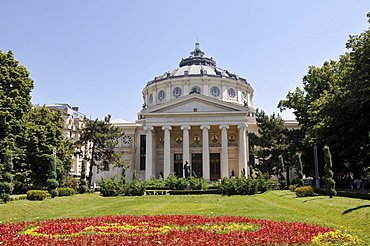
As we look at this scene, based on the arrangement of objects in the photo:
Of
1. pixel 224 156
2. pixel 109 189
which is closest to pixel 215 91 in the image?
pixel 224 156

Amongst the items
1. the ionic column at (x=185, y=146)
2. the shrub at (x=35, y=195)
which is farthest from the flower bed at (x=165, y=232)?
the ionic column at (x=185, y=146)

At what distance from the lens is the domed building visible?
2288 inches

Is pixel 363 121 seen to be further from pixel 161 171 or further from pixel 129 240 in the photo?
pixel 161 171

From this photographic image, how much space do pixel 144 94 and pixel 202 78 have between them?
1698 centimetres

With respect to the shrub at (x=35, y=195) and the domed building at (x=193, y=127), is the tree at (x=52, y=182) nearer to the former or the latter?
the shrub at (x=35, y=195)

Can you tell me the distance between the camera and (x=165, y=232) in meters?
12.8

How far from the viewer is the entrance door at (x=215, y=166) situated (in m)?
63.2

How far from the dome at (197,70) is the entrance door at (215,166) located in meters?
18.9

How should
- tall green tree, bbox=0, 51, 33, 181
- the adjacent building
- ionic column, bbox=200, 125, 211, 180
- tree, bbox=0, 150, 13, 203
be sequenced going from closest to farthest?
tree, bbox=0, 150, 13, 203 < tall green tree, bbox=0, 51, 33, 181 < ionic column, bbox=200, 125, 211, 180 < the adjacent building

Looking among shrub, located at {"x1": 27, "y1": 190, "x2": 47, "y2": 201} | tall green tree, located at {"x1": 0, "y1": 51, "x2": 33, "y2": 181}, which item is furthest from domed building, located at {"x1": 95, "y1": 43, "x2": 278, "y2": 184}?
shrub, located at {"x1": 27, "y1": 190, "x2": 47, "y2": 201}

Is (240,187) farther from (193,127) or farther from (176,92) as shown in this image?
(176,92)

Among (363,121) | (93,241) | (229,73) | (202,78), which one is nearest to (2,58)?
(93,241)

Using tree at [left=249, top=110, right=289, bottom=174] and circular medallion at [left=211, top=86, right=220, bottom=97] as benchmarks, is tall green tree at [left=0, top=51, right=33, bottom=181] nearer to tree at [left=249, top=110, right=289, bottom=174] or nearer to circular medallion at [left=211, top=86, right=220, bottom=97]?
tree at [left=249, top=110, right=289, bottom=174]

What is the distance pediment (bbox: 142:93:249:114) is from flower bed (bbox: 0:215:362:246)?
1702 inches
